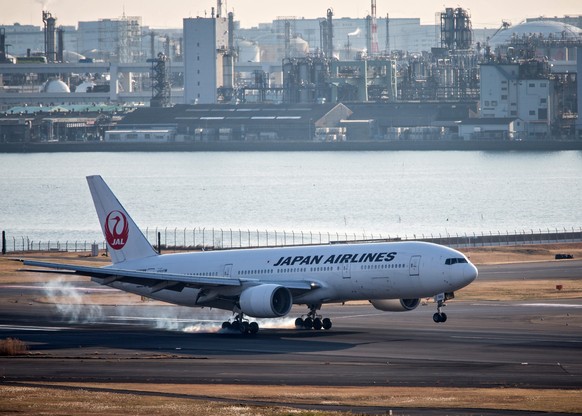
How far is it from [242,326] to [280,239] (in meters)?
88.2

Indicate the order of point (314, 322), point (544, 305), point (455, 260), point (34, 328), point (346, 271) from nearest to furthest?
point (455, 260), point (346, 271), point (314, 322), point (34, 328), point (544, 305)

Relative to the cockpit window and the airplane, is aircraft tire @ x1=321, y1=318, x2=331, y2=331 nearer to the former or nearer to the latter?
the airplane

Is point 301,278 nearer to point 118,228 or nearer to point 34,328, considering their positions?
point 118,228

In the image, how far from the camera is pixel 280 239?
6009 inches

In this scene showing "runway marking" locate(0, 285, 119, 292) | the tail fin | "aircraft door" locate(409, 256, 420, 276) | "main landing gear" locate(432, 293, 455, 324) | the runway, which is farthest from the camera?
"runway marking" locate(0, 285, 119, 292)

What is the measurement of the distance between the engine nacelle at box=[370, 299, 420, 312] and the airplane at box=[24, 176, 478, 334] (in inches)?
1.9

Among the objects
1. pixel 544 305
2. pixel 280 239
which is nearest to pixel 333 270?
pixel 544 305

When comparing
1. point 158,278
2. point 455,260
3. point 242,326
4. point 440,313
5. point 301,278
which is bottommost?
point 242,326

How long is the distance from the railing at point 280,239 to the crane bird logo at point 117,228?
5371cm

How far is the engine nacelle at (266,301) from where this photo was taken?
62344 millimetres

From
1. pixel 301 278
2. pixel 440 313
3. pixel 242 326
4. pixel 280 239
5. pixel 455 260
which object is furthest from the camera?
pixel 280 239

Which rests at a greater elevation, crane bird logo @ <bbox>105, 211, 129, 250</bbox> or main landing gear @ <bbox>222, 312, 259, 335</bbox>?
crane bird logo @ <bbox>105, 211, 129, 250</bbox>

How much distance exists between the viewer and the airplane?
6162cm

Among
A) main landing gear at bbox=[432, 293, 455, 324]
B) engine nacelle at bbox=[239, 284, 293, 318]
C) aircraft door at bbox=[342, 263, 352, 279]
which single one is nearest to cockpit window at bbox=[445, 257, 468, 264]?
main landing gear at bbox=[432, 293, 455, 324]
